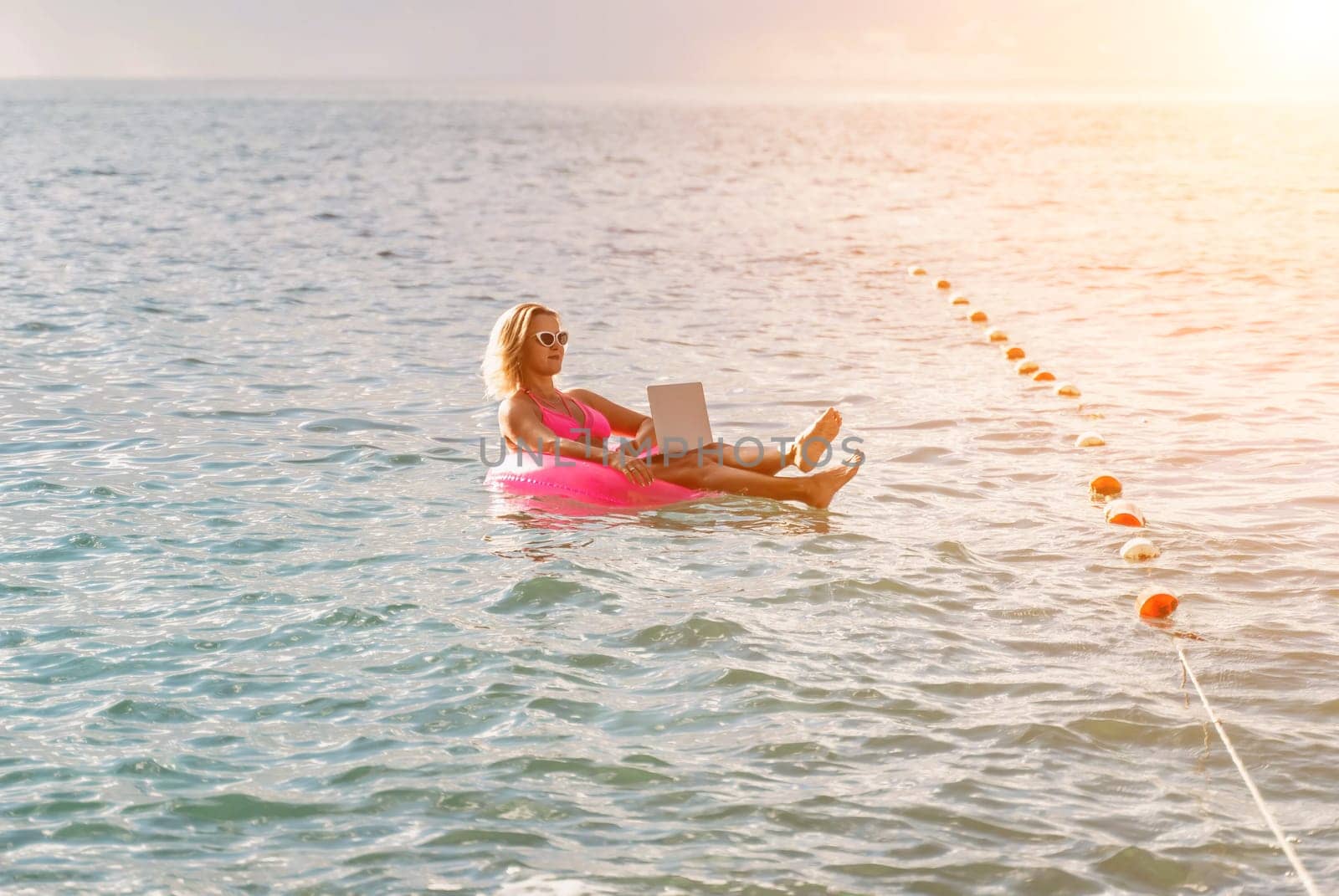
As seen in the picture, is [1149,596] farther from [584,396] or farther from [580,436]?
[584,396]

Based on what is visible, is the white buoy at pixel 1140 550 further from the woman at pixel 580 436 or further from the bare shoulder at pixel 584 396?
the bare shoulder at pixel 584 396

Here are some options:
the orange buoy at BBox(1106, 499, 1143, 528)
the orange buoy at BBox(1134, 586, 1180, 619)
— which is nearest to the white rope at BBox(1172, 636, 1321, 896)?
the orange buoy at BBox(1134, 586, 1180, 619)

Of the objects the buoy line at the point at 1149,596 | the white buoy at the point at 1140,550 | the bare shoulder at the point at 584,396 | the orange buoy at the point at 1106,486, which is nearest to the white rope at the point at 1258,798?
the buoy line at the point at 1149,596

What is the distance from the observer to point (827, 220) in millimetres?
24500

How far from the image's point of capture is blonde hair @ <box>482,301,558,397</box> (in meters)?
7.35

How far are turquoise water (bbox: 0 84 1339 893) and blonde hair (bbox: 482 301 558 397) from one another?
0.65 m

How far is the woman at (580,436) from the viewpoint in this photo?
23.4ft

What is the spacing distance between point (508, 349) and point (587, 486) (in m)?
0.92

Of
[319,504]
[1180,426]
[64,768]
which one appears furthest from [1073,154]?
[64,768]

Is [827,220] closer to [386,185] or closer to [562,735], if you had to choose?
[386,185]

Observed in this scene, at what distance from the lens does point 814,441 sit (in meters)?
6.91

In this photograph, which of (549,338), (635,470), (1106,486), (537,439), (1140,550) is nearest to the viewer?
(1140,550)

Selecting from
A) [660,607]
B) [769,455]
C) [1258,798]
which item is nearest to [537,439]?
[769,455]

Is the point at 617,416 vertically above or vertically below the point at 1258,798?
above
